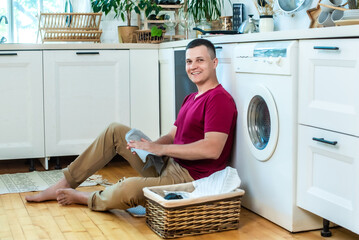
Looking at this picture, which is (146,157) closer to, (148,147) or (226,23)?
(148,147)

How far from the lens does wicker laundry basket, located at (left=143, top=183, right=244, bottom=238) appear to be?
2529 mm

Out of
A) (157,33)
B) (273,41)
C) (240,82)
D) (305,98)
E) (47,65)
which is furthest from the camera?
(157,33)

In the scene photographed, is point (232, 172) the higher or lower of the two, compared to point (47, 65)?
lower

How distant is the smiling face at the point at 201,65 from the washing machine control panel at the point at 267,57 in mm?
133

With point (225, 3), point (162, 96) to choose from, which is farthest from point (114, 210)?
point (225, 3)

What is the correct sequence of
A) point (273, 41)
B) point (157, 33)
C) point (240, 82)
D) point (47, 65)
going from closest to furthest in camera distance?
point (273, 41) → point (240, 82) → point (47, 65) → point (157, 33)

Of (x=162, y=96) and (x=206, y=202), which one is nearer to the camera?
(x=206, y=202)

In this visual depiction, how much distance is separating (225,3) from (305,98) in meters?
2.13

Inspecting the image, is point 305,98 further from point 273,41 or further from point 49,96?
point 49,96

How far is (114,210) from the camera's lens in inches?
120

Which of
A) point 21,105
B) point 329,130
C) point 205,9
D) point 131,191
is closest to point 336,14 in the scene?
point 329,130

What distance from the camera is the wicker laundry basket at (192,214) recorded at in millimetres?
2529

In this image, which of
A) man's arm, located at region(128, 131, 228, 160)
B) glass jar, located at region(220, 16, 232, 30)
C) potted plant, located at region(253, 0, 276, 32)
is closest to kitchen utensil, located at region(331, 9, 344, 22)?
potted plant, located at region(253, 0, 276, 32)

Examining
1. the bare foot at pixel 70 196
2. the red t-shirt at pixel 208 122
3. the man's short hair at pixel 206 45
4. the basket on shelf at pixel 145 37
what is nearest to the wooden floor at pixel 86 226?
the bare foot at pixel 70 196
